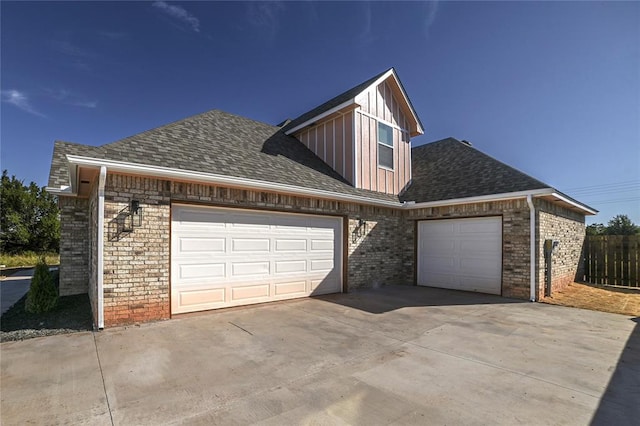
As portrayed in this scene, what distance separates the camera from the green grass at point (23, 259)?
18891 mm

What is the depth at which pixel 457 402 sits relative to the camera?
10.4 feet

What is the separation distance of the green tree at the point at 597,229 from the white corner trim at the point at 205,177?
17.9 meters

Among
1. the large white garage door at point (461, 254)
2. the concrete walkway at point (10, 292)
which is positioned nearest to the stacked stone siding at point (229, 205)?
the large white garage door at point (461, 254)

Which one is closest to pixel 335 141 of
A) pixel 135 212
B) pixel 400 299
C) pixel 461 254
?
pixel 461 254

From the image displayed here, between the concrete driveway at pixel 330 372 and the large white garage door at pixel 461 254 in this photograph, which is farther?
the large white garage door at pixel 461 254

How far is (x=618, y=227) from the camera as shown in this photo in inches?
818

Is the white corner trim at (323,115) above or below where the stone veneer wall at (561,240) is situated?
above

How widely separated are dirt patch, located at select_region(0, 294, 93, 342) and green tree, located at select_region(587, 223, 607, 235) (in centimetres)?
2410

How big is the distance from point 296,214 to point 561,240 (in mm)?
8988

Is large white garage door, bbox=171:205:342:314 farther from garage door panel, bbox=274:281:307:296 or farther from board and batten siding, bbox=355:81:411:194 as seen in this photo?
board and batten siding, bbox=355:81:411:194

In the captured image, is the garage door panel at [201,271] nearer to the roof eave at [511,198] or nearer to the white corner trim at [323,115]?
the roof eave at [511,198]

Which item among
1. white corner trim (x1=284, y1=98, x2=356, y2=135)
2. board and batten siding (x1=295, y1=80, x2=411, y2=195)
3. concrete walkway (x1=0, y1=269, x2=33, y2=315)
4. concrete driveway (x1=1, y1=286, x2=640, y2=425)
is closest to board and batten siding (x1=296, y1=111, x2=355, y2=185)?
board and batten siding (x1=295, y1=80, x2=411, y2=195)

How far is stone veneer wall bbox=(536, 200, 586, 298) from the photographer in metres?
8.70

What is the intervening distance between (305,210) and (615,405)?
680 centimetres
